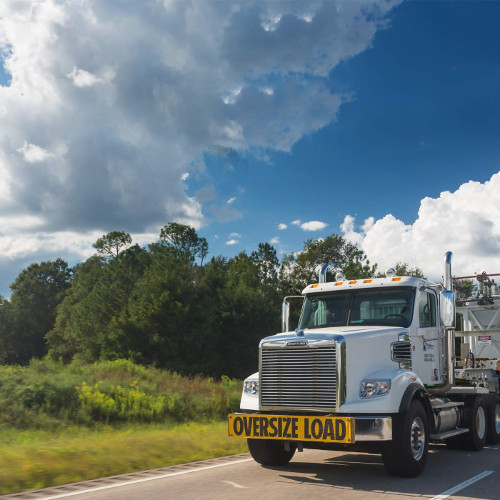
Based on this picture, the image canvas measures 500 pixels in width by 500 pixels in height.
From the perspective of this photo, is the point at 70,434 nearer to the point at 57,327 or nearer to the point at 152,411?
the point at 152,411

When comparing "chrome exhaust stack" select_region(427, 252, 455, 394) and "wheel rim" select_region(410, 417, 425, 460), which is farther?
"chrome exhaust stack" select_region(427, 252, 455, 394)

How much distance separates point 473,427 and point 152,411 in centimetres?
839

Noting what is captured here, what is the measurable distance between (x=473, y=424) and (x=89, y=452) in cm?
693

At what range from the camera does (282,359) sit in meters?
9.19

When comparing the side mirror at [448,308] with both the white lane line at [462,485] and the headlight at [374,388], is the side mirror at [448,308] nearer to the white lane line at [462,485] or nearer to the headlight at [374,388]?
the headlight at [374,388]

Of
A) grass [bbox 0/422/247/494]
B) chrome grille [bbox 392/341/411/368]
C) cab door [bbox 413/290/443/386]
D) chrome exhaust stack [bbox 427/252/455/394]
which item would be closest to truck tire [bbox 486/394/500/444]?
chrome exhaust stack [bbox 427/252/455/394]

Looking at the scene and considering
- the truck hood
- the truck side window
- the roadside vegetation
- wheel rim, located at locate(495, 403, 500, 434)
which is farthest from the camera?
wheel rim, located at locate(495, 403, 500, 434)

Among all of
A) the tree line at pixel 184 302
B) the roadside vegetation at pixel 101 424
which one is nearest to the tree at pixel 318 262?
the tree line at pixel 184 302

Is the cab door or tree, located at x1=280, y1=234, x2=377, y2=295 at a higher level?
tree, located at x1=280, y1=234, x2=377, y2=295

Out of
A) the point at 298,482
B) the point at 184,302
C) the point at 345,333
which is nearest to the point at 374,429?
the point at 298,482

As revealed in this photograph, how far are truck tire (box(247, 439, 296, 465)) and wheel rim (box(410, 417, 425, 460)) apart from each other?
185 centimetres

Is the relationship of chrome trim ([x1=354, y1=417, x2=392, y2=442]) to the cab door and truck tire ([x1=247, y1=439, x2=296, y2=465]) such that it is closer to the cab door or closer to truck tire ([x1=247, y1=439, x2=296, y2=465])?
truck tire ([x1=247, y1=439, x2=296, y2=465])

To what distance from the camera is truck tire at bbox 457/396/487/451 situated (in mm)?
11648

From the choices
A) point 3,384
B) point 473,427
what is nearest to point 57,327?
point 3,384
